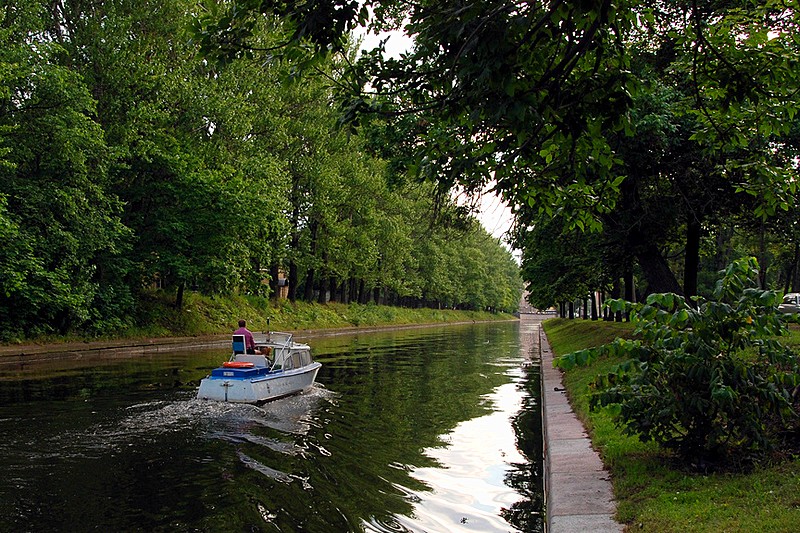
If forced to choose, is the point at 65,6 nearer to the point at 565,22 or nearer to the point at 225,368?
the point at 225,368

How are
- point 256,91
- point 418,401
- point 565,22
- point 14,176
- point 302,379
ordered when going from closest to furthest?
point 565,22
point 418,401
point 302,379
point 14,176
point 256,91

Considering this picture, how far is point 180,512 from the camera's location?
7.43 meters

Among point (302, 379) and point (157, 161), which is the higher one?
point (157, 161)

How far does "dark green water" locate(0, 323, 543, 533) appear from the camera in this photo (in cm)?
748

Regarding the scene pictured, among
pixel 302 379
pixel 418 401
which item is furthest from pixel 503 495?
pixel 302 379

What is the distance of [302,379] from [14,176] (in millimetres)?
15186

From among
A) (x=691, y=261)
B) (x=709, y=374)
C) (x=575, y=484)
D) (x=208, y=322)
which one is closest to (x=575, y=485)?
(x=575, y=484)

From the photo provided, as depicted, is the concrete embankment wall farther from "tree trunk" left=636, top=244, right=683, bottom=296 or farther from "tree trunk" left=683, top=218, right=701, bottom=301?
"tree trunk" left=683, top=218, right=701, bottom=301

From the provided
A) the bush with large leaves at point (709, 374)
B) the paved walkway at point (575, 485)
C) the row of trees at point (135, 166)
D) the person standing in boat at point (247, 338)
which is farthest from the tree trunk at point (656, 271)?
the bush with large leaves at point (709, 374)

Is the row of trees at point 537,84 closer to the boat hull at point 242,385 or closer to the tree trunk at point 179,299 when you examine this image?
the boat hull at point 242,385

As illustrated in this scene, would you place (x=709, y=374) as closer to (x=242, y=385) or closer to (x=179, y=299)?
(x=242, y=385)

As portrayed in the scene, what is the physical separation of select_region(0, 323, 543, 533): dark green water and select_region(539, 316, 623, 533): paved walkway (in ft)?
1.84

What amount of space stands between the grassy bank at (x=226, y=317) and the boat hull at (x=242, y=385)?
1370 centimetres

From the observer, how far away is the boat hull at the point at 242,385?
47.4 ft
